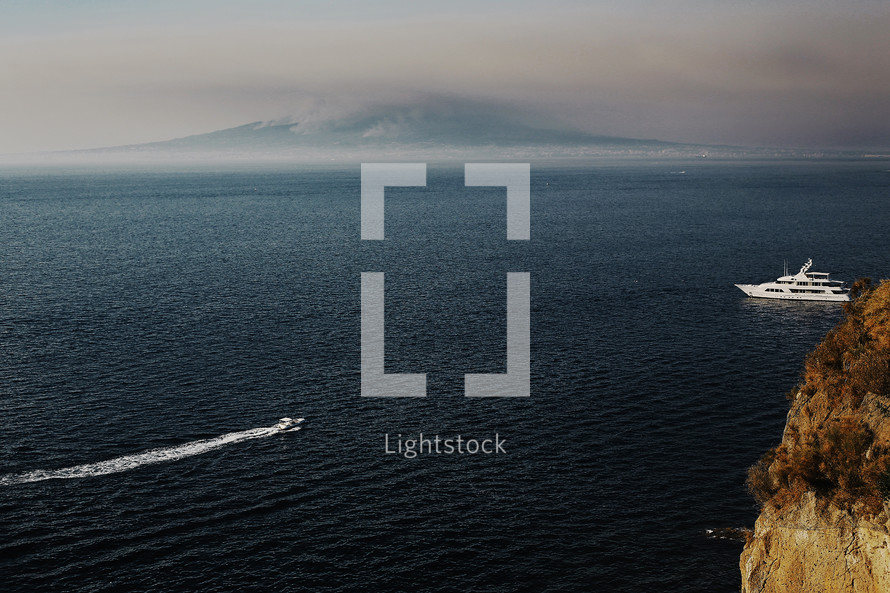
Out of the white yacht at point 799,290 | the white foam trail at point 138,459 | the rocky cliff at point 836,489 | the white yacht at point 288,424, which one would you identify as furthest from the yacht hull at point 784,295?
the white foam trail at point 138,459

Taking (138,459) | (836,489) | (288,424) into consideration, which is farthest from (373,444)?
(836,489)

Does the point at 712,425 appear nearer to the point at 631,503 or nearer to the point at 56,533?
the point at 631,503

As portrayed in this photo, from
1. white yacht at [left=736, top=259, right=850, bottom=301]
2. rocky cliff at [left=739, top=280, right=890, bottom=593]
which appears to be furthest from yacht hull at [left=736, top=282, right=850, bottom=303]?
rocky cliff at [left=739, top=280, right=890, bottom=593]

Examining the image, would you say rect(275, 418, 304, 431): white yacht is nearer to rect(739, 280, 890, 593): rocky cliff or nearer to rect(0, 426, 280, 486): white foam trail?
rect(0, 426, 280, 486): white foam trail

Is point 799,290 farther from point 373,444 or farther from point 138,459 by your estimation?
point 138,459

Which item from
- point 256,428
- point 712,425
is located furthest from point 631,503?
point 256,428

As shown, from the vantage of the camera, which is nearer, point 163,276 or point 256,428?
point 256,428

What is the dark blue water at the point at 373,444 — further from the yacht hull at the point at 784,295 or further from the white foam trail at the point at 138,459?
the yacht hull at the point at 784,295
